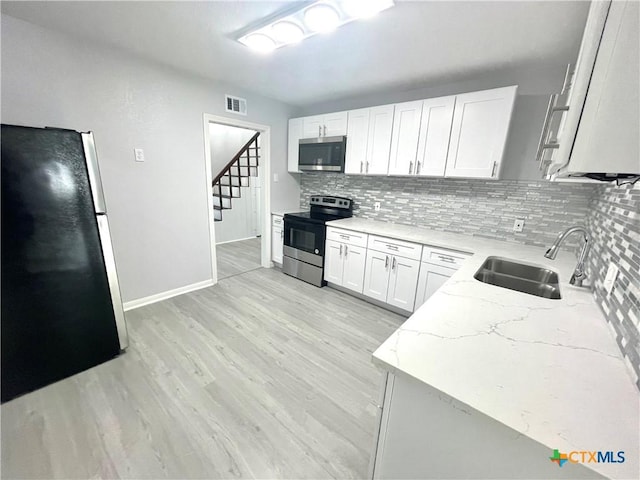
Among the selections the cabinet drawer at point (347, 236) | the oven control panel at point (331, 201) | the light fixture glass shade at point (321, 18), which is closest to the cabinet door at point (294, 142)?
the oven control panel at point (331, 201)

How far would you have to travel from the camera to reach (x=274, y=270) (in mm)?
3863

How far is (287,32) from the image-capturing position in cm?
171

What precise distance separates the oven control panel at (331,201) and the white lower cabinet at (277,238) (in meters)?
0.57

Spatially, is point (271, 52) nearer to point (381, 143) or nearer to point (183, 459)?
point (381, 143)

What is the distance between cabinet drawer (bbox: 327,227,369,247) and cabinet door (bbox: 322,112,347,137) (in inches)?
47.8

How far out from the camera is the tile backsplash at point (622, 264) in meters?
0.80

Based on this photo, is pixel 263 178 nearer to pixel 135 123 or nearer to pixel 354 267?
pixel 135 123

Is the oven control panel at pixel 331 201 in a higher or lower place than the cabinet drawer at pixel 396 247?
higher

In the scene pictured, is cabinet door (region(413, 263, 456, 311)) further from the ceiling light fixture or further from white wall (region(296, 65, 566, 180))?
the ceiling light fixture

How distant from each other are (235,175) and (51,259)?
415cm

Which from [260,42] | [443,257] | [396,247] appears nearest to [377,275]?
[396,247]

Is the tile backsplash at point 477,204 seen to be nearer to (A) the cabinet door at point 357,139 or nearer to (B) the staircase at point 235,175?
(A) the cabinet door at point 357,139

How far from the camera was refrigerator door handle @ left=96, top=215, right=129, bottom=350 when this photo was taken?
5.86 feet

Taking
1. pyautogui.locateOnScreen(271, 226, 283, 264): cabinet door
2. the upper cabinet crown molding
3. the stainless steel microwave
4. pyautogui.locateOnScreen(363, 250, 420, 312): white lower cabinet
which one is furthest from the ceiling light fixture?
pyautogui.locateOnScreen(271, 226, 283, 264): cabinet door
